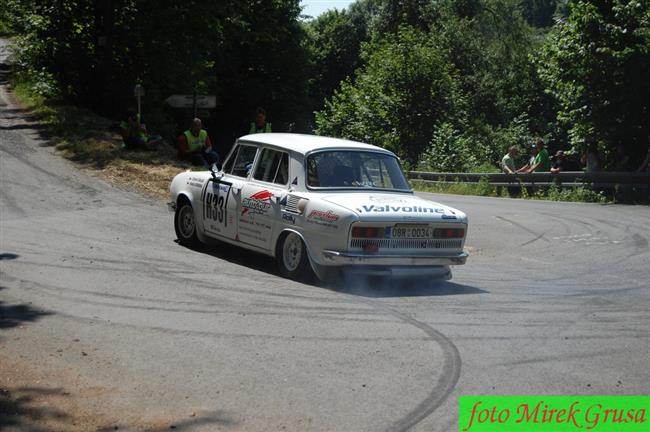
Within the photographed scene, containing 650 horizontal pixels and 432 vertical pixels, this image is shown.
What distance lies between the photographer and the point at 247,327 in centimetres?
821

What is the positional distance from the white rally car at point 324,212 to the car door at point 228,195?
1 centimetres

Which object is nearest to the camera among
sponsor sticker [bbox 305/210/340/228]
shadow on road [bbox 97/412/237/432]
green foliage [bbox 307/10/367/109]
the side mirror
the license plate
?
shadow on road [bbox 97/412/237/432]

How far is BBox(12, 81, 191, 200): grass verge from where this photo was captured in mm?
20547

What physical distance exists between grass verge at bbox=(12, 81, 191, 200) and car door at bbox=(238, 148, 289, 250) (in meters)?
7.53

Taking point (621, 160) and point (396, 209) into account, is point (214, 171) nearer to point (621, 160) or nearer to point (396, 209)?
point (396, 209)

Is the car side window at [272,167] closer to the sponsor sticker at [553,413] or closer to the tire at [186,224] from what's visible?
the tire at [186,224]

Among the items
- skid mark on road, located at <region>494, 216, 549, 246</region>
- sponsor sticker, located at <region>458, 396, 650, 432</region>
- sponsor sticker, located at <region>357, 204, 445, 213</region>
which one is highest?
sponsor sticker, located at <region>357, 204, 445, 213</region>

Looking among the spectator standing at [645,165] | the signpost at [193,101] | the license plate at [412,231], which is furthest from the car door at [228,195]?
the spectator standing at [645,165]

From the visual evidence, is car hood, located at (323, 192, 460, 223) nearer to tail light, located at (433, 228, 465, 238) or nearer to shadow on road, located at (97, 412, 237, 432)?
tail light, located at (433, 228, 465, 238)

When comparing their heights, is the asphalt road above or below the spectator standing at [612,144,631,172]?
below

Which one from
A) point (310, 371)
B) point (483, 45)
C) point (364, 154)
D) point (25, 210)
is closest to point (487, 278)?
point (364, 154)

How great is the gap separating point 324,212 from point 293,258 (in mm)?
808

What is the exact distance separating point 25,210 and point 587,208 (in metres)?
12.2

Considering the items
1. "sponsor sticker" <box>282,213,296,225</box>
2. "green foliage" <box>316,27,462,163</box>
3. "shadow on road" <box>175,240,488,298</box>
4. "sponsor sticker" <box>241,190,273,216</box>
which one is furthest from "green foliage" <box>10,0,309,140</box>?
"sponsor sticker" <box>282,213,296,225</box>
